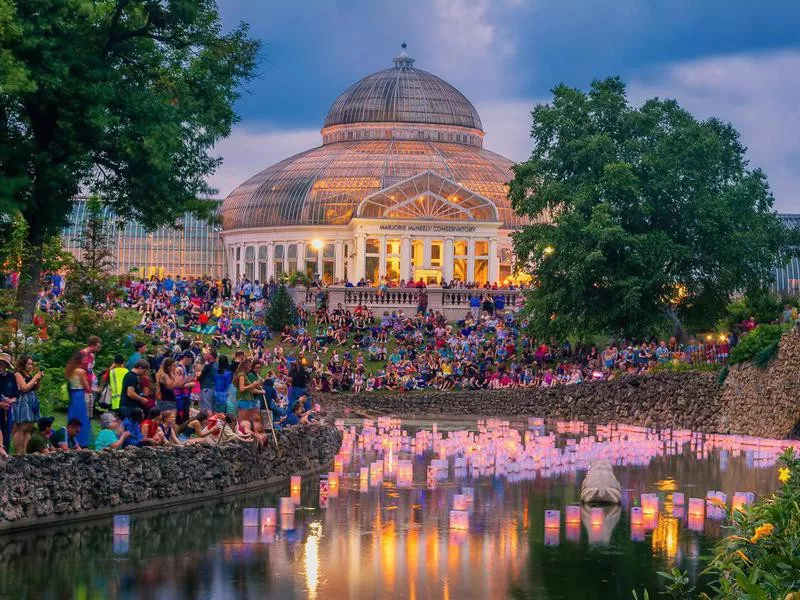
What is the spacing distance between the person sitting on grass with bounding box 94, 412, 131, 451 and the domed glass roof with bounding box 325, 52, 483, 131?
9494 cm

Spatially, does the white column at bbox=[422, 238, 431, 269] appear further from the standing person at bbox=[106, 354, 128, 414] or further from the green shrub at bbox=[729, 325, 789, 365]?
the standing person at bbox=[106, 354, 128, 414]

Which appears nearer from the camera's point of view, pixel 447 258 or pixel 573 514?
pixel 573 514

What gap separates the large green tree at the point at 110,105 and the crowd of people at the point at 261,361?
12.0 feet

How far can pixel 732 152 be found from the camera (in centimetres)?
6425

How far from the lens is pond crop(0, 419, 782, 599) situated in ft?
57.9

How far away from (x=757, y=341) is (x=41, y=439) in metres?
26.5

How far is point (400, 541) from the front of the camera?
21.3m

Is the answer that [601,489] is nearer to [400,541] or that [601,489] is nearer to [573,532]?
[573,532]

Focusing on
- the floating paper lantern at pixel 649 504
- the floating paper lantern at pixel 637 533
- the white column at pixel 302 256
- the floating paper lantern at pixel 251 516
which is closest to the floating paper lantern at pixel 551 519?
the floating paper lantern at pixel 637 533

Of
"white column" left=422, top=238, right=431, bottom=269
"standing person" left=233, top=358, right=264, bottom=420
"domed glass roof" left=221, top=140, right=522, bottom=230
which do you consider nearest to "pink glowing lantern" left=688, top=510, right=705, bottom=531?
"standing person" left=233, top=358, right=264, bottom=420

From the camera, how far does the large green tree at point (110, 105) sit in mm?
35562

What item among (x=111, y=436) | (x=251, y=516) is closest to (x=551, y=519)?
(x=251, y=516)

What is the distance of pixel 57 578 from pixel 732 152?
50.0m

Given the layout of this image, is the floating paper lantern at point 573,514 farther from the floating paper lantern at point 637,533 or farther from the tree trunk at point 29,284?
the tree trunk at point 29,284
